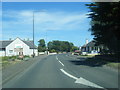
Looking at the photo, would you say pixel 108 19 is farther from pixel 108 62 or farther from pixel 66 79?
pixel 66 79

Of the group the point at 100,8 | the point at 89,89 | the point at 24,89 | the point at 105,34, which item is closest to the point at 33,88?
the point at 24,89

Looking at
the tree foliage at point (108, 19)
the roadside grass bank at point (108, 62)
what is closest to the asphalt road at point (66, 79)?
the roadside grass bank at point (108, 62)

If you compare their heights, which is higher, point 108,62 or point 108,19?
point 108,19

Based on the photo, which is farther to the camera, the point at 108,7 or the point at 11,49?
the point at 11,49

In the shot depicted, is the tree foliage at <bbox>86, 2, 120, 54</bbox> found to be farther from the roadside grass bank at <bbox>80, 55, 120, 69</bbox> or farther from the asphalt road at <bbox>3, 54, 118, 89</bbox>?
the asphalt road at <bbox>3, 54, 118, 89</bbox>

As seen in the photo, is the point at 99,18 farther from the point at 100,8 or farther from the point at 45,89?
the point at 45,89

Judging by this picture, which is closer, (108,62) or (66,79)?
(66,79)

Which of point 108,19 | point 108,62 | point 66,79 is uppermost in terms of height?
point 108,19

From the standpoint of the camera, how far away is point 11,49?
88438mm

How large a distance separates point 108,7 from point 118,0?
1.49m

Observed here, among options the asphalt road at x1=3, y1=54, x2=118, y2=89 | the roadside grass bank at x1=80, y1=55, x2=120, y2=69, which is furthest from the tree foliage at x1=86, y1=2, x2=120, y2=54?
the asphalt road at x1=3, y1=54, x2=118, y2=89

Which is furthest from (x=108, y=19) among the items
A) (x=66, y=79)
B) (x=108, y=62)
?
(x=66, y=79)

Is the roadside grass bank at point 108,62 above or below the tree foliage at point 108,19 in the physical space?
below

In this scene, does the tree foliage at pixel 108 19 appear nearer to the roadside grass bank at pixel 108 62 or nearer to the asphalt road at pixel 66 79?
the roadside grass bank at pixel 108 62
